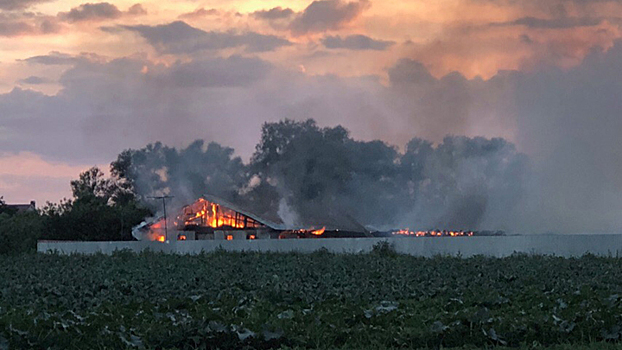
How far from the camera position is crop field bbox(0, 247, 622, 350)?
16.6 metres

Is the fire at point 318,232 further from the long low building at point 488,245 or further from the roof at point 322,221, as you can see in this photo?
the long low building at point 488,245

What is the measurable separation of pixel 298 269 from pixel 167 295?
9773 mm

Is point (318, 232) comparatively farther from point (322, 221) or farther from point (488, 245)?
point (488, 245)

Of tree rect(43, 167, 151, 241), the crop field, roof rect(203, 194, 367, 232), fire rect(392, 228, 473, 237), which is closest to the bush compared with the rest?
tree rect(43, 167, 151, 241)

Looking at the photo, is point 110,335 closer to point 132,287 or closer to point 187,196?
point 132,287

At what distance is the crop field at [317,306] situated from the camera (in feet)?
54.4

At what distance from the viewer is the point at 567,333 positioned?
1722cm

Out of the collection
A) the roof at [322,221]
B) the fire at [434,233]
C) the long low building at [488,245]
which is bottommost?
the long low building at [488,245]

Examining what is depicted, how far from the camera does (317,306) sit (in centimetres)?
2208

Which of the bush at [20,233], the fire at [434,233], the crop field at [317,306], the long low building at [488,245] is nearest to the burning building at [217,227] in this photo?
the fire at [434,233]

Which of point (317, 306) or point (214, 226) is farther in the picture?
point (214, 226)

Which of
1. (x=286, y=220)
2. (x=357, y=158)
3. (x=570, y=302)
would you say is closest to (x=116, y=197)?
(x=357, y=158)

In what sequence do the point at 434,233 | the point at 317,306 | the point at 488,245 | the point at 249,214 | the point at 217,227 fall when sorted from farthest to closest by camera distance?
the point at 434,233
the point at 217,227
the point at 249,214
the point at 488,245
the point at 317,306

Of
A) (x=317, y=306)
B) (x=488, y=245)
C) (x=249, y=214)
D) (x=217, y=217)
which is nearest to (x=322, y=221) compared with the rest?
(x=249, y=214)
